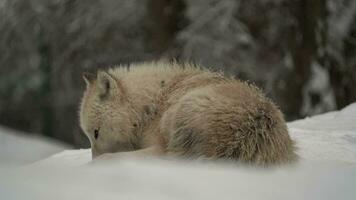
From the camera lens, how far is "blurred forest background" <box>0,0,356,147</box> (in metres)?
13.7

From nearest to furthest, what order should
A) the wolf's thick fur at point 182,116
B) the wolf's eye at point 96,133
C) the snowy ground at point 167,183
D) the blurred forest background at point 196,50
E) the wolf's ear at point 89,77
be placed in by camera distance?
1. the snowy ground at point 167,183
2. the wolf's thick fur at point 182,116
3. the wolf's eye at point 96,133
4. the wolf's ear at point 89,77
5. the blurred forest background at point 196,50

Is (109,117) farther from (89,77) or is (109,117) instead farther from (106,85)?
(89,77)

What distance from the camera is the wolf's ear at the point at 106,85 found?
20.1ft

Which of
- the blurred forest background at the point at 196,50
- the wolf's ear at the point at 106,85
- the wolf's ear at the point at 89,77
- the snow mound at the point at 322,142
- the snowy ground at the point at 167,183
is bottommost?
the snowy ground at the point at 167,183

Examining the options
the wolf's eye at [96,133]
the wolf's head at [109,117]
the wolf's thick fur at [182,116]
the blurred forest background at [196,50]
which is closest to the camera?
the wolf's thick fur at [182,116]

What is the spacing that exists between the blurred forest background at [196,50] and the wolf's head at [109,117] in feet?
23.5

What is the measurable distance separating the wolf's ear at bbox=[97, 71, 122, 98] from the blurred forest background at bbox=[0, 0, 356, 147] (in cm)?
724

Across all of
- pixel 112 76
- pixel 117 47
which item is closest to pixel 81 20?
pixel 117 47

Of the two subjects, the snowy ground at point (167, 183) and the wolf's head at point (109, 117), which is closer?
the snowy ground at point (167, 183)

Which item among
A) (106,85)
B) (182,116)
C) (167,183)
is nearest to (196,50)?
(106,85)

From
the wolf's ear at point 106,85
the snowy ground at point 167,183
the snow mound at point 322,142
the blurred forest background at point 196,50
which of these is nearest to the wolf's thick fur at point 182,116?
the wolf's ear at point 106,85

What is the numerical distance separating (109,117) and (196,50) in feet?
25.6

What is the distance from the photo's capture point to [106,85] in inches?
242

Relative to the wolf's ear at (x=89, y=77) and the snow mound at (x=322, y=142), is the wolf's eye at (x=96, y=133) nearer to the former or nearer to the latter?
the snow mound at (x=322, y=142)
